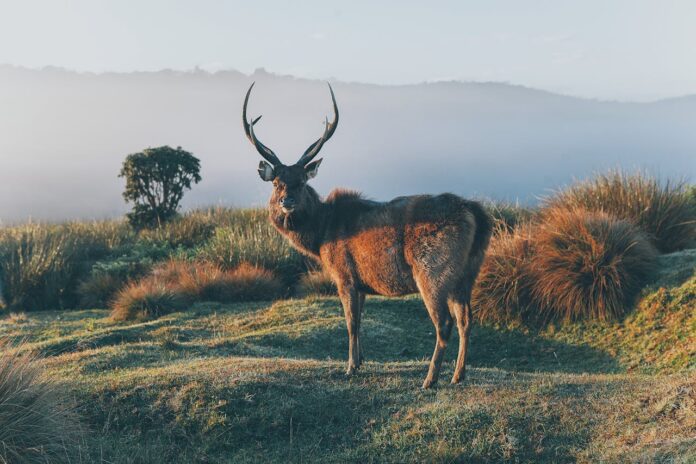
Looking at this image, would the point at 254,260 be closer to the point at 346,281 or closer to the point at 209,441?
the point at 346,281

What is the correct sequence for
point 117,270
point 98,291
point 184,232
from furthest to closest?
point 184,232, point 117,270, point 98,291

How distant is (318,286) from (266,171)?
703 centimetres

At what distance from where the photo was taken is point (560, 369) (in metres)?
10.5

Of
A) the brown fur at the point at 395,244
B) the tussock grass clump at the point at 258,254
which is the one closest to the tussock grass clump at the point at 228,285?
the tussock grass clump at the point at 258,254

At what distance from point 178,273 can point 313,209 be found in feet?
27.4

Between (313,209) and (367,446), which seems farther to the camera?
(313,209)

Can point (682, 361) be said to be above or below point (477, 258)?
below

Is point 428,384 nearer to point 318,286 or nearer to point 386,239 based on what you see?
point 386,239

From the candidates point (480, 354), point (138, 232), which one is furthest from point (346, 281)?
point (138, 232)

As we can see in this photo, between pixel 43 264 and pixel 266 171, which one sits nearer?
pixel 266 171

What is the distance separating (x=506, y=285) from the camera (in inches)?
484

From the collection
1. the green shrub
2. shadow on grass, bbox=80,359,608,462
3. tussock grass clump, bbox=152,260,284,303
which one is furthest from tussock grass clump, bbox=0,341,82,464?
the green shrub

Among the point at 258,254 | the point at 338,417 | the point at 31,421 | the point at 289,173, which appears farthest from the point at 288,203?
the point at 258,254

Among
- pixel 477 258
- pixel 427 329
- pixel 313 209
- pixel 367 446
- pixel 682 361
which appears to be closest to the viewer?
pixel 367 446
